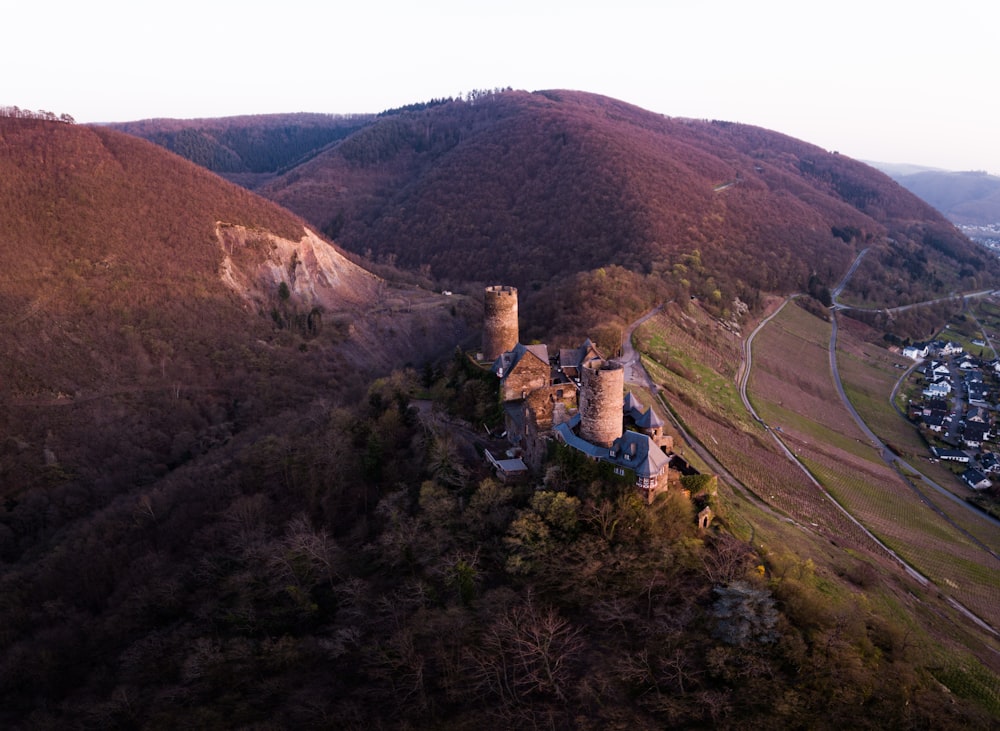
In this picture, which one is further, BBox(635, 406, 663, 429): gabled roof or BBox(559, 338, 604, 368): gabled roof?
BBox(559, 338, 604, 368): gabled roof

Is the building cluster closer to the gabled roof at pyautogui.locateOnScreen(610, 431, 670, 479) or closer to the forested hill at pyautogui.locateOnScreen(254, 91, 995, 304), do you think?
the forested hill at pyautogui.locateOnScreen(254, 91, 995, 304)

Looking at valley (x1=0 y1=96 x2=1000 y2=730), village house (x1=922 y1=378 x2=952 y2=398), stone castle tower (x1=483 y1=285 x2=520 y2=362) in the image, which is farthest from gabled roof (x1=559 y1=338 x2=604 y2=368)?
village house (x1=922 y1=378 x2=952 y2=398)

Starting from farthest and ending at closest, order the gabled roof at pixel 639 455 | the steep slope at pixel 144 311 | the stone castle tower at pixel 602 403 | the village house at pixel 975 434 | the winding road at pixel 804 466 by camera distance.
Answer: the village house at pixel 975 434 → the steep slope at pixel 144 311 → the winding road at pixel 804 466 → the stone castle tower at pixel 602 403 → the gabled roof at pixel 639 455

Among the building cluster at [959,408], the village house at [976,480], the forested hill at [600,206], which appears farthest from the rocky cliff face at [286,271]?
the village house at [976,480]

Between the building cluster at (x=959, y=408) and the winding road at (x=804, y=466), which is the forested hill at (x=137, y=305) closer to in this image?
the winding road at (x=804, y=466)

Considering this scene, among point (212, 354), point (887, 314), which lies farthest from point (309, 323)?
point (887, 314)

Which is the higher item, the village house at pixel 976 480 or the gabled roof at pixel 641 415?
the gabled roof at pixel 641 415

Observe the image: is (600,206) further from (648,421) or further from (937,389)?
(648,421)
